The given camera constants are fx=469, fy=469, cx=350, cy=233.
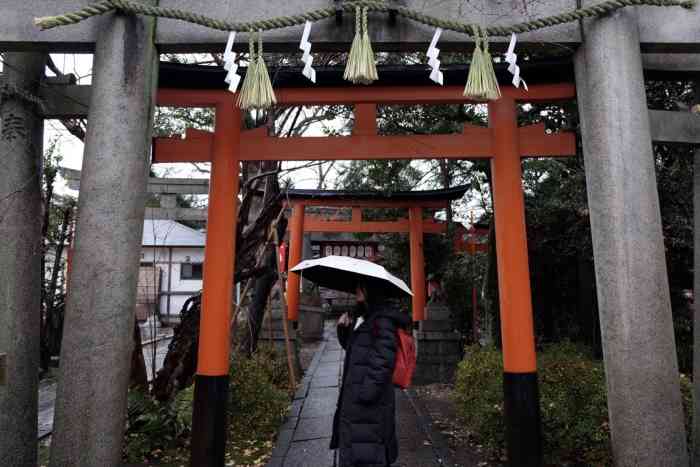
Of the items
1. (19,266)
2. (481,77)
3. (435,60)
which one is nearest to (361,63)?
(435,60)

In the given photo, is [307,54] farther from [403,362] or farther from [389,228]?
[389,228]

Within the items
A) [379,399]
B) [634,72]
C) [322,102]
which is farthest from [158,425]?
[634,72]

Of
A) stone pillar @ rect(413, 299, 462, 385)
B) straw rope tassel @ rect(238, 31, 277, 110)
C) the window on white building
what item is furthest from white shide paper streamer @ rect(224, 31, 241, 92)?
the window on white building

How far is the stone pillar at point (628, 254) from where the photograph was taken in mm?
3008

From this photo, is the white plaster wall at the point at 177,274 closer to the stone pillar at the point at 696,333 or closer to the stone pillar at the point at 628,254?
the stone pillar at the point at 696,333

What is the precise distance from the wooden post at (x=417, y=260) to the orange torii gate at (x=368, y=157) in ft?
19.1

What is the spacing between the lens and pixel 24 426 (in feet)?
12.0

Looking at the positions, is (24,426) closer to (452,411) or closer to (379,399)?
(379,399)

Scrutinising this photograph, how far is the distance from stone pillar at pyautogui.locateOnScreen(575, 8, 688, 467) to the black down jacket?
4.68ft

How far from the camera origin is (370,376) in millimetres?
3107

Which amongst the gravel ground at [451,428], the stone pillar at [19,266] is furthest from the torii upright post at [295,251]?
the stone pillar at [19,266]

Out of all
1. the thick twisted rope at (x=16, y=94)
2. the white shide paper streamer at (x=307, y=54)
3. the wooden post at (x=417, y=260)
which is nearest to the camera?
the white shide paper streamer at (x=307, y=54)

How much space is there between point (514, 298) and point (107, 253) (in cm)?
332

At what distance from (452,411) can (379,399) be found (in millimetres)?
4525
